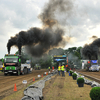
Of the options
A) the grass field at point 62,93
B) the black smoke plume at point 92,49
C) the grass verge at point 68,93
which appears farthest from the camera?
the black smoke plume at point 92,49

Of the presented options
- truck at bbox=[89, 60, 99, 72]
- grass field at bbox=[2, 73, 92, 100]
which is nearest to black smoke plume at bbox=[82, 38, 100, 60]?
truck at bbox=[89, 60, 99, 72]

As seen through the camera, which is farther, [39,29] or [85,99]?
[39,29]

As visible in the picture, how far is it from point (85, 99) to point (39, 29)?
3263 centimetres

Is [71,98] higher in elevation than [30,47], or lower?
lower

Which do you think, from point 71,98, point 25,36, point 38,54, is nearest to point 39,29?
point 25,36

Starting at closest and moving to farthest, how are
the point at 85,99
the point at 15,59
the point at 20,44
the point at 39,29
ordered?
the point at 85,99, the point at 15,59, the point at 20,44, the point at 39,29

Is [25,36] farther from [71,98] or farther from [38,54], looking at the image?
[71,98]

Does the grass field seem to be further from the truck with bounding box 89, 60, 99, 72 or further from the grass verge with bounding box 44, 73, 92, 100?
the truck with bounding box 89, 60, 99, 72

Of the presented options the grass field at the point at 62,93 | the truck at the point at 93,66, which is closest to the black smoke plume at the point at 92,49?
the truck at the point at 93,66

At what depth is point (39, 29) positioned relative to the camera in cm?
3884

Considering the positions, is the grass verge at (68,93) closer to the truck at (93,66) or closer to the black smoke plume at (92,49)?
the truck at (93,66)

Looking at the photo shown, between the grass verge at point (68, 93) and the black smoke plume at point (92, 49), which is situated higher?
the black smoke plume at point (92, 49)

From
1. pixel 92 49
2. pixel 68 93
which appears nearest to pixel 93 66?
pixel 92 49

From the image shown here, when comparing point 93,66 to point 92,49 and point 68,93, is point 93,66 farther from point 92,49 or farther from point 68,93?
point 68,93
